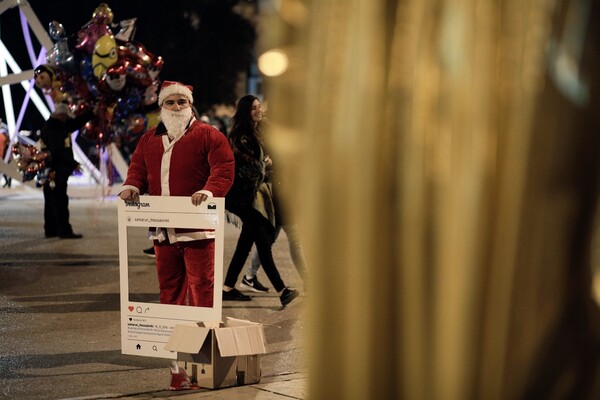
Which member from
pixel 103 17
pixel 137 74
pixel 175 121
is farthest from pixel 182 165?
pixel 103 17

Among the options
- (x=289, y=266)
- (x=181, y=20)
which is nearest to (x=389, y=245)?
(x=289, y=266)

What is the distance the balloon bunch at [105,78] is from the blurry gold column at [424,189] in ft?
37.4

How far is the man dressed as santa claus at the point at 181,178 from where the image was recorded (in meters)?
6.71

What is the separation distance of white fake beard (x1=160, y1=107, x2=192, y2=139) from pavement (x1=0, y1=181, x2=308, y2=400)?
5.01 ft

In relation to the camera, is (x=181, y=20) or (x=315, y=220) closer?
(x=315, y=220)

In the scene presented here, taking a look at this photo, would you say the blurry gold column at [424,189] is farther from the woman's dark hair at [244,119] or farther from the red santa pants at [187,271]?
the woman's dark hair at [244,119]

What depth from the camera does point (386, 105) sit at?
241 cm

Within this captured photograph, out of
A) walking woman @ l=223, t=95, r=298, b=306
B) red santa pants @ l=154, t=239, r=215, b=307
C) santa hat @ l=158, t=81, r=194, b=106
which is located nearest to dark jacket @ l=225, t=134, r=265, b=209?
walking woman @ l=223, t=95, r=298, b=306

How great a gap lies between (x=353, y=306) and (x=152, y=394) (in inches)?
150

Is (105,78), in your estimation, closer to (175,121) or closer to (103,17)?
(103,17)

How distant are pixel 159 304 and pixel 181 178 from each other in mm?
830

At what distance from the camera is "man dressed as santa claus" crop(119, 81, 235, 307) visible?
6.71 m

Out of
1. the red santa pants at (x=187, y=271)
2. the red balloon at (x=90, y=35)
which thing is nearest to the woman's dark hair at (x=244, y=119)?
the red santa pants at (x=187, y=271)

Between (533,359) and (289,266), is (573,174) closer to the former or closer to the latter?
(533,359)
